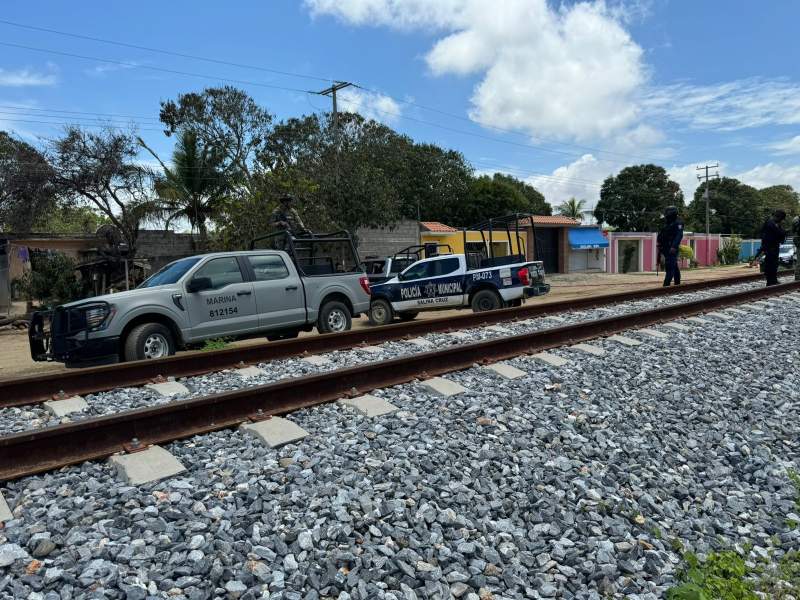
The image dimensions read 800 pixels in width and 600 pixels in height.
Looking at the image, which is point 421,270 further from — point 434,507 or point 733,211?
point 733,211

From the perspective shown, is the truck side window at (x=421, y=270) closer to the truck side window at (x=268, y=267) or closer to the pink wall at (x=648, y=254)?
the truck side window at (x=268, y=267)

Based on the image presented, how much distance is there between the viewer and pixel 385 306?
14.2m

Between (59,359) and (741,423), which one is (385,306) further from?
(741,423)

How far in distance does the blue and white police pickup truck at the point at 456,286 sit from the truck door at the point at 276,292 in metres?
3.76

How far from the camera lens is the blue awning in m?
44.5

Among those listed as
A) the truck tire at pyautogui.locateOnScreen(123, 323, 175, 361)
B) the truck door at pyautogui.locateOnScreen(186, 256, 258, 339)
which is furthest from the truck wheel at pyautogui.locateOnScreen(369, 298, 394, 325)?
the truck tire at pyautogui.locateOnScreen(123, 323, 175, 361)

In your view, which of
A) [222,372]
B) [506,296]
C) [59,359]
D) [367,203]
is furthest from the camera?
[367,203]

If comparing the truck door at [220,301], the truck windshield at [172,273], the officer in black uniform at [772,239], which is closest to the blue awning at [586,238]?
the officer in black uniform at [772,239]

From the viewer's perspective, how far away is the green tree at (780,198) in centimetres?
8794

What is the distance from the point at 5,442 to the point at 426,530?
8.75 ft

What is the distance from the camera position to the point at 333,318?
420 inches

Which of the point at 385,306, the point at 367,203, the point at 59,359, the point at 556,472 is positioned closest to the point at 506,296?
the point at 385,306

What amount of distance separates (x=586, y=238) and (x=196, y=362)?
4186 centimetres

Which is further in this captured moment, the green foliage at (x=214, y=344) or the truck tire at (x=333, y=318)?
the truck tire at (x=333, y=318)
